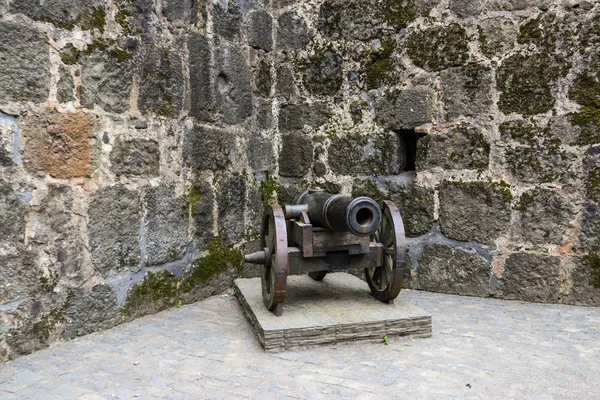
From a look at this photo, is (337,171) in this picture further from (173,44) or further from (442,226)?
(173,44)

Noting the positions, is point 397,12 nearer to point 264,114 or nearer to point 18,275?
point 264,114

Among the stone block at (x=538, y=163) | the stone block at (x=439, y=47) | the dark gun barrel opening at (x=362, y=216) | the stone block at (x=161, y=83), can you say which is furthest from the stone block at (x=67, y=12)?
the stone block at (x=538, y=163)

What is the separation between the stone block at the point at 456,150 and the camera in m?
3.58

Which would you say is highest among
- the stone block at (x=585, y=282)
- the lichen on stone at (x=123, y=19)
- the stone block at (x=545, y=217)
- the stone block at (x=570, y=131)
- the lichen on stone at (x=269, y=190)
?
the lichen on stone at (x=123, y=19)

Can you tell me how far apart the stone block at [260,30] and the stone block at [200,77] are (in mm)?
622

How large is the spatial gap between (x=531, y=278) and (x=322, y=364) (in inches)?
72.8

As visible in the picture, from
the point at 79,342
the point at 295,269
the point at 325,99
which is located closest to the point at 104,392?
the point at 79,342

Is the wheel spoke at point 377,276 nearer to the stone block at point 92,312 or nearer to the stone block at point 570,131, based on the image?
the stone block at point 570,131

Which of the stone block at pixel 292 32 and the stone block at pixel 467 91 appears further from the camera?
the stone block at pixel 292 32

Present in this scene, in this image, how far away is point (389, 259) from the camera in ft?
10.4

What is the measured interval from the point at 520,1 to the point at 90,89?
9.58ft

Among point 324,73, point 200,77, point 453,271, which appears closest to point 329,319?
point 453,271

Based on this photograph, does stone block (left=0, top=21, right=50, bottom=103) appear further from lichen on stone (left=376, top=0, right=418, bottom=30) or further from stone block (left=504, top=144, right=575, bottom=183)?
stone block (left=504, top=144, right=575, bottom=183)

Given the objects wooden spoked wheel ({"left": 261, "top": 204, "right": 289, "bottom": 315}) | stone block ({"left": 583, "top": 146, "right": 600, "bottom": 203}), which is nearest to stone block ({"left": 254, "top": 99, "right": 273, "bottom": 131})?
wooden spoked wheel ({"left": 261, "top": 204, "right": 289, "bottom": 315})
